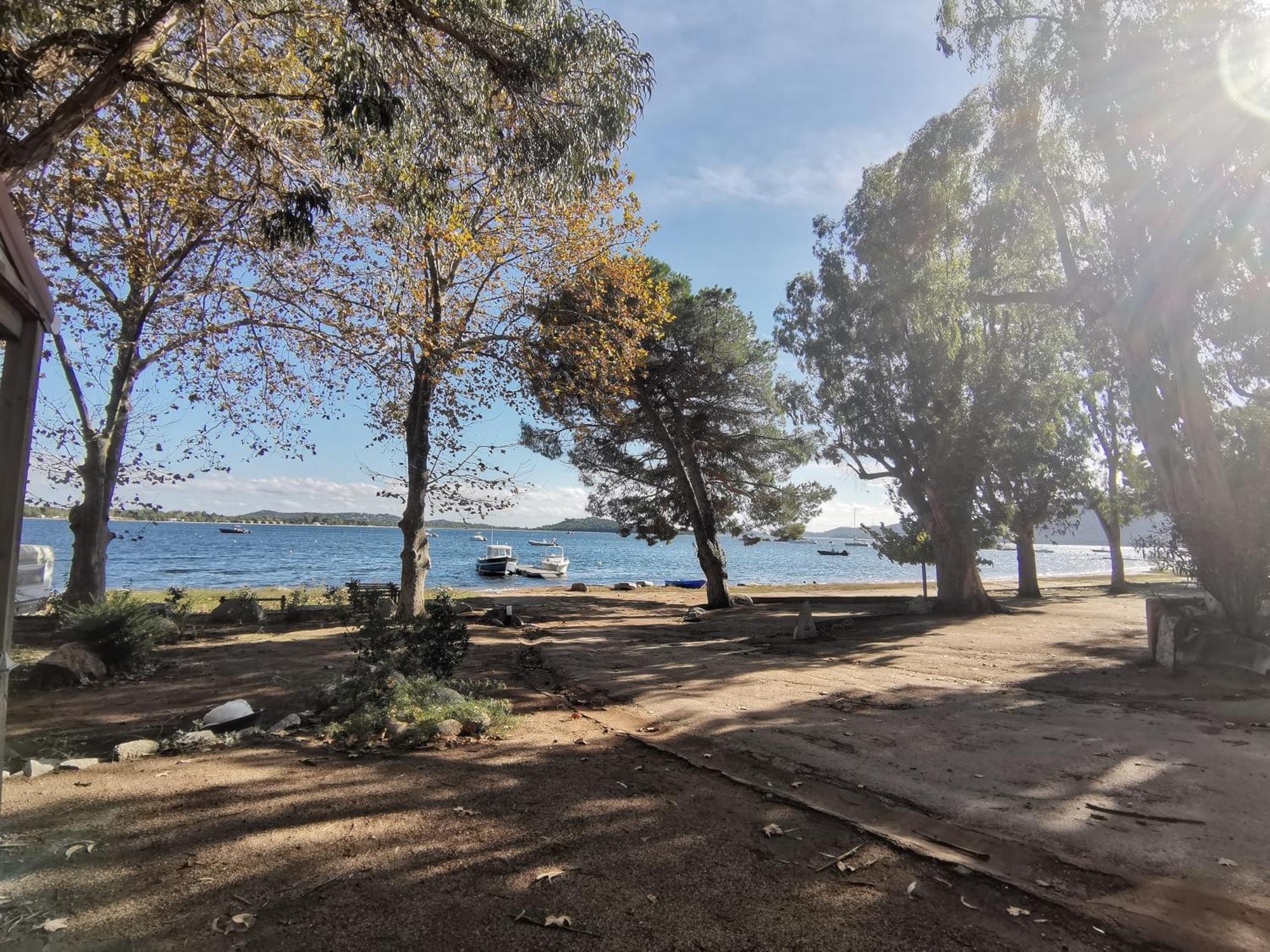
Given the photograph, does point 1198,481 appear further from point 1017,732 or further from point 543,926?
point 543,926

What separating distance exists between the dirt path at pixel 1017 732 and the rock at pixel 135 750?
3663mm

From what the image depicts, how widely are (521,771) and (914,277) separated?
44.6 feet

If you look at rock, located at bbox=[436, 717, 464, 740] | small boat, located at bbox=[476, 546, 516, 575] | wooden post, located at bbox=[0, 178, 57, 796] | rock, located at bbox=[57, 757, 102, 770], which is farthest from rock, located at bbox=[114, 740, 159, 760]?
small boat, located at bbox=[476, 546, 516, 575]

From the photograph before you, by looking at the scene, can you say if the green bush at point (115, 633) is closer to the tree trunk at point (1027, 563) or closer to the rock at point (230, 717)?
the rock at point (230, 717)

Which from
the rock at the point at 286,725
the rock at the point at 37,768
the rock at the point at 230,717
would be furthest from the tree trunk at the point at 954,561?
the rock at the point at 37,768

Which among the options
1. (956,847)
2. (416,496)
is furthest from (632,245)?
(956,847)

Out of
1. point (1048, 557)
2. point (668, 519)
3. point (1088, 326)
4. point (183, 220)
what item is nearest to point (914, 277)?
point (1088, 326)

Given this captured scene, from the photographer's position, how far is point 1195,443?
32.8 feet

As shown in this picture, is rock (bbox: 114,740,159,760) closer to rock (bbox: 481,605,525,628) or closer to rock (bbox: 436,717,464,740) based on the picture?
rock (bbox: 436,717,464,740)

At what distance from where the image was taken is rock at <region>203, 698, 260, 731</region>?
224 inches

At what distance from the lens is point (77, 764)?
4625 millimetres

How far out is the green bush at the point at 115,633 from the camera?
8328 mm

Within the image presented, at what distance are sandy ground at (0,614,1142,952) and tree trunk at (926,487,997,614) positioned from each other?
14755mm

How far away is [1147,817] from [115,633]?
1027 cm
